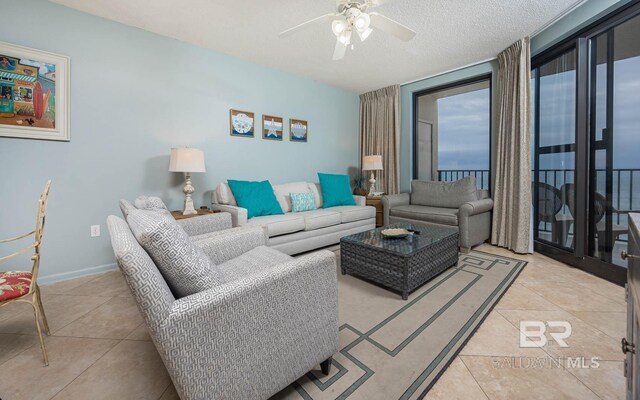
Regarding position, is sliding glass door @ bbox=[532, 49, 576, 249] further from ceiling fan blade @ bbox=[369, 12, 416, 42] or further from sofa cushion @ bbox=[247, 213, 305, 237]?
sofa cushion @ bbox=[247, 213, 305, 237]

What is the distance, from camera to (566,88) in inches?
106

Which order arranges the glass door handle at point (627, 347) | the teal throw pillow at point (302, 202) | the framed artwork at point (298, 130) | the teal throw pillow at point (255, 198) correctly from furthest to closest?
the framed artwork at point (298, 130)
the teal throw pillow at point (302, 202)
the teal throw pillow at point (255, 198)
the glass door handle at point (627, 347)

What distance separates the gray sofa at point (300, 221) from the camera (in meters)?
2.76

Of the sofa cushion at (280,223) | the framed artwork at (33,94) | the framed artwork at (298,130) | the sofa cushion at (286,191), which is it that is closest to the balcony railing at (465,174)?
the framed artwork at (298,130)

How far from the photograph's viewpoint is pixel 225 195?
3031mm

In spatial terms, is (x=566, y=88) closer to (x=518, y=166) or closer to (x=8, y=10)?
(x=518, y=166)

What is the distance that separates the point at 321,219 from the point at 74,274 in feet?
8.03

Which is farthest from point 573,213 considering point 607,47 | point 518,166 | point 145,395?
point 145,395

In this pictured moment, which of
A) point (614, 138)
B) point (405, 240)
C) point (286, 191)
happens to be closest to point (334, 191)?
point (286, 191)

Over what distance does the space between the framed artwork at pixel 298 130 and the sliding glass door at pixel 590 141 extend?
115 inches

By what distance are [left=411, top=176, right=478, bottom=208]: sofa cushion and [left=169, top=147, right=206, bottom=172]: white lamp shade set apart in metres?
3.09

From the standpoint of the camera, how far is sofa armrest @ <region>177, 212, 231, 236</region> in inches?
85.4

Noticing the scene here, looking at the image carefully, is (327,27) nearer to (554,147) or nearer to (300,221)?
(300,221)

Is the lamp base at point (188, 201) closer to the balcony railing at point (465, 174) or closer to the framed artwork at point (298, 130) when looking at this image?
the framed artwork at point (298, 130)
